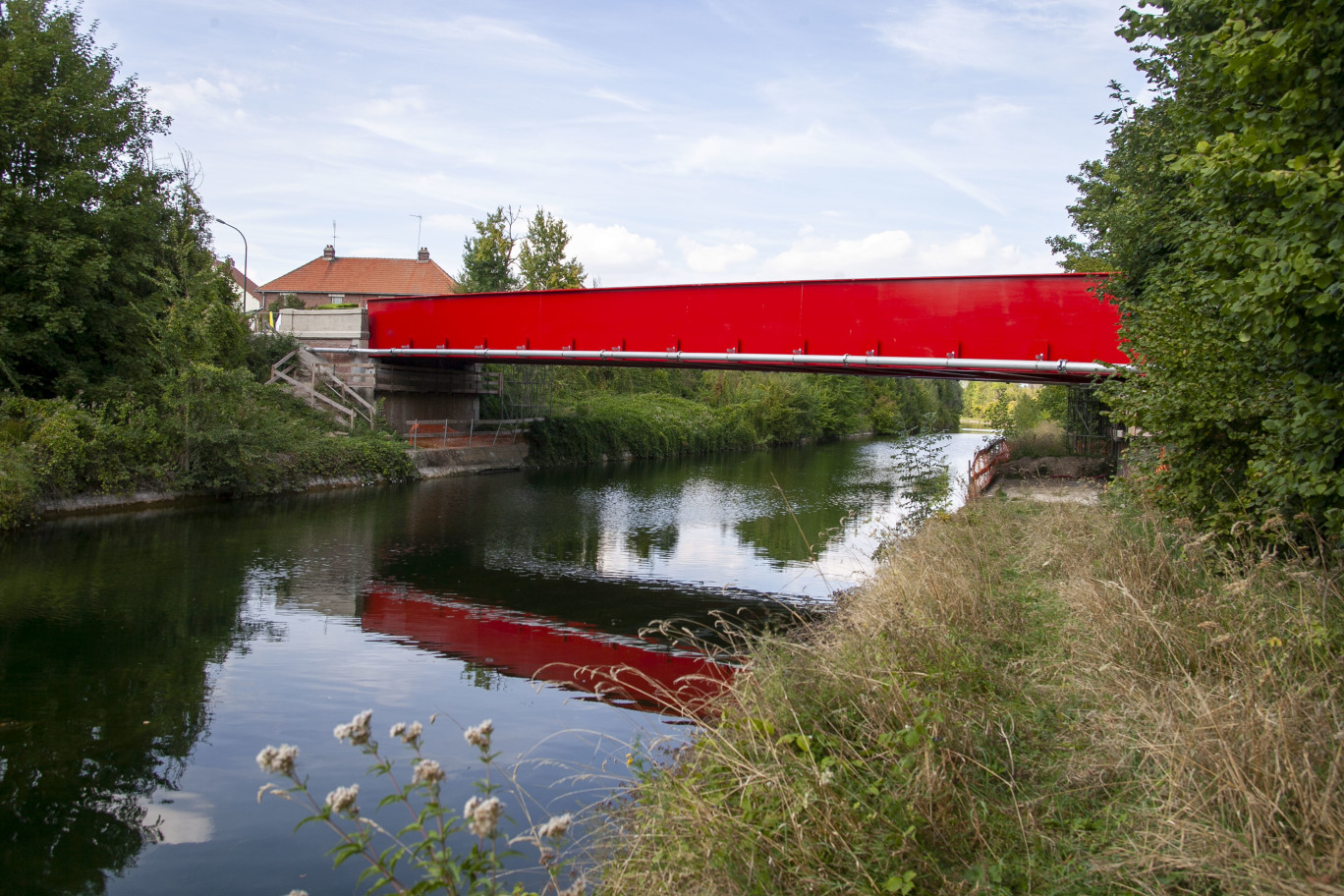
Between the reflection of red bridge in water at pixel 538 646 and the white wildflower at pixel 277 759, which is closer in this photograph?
the white wildflower at pixel 277 759

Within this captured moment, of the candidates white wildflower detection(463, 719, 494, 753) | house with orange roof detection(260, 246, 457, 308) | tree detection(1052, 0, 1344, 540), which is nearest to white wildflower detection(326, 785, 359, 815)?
white wildflower detection(463, 719, 494, 753)

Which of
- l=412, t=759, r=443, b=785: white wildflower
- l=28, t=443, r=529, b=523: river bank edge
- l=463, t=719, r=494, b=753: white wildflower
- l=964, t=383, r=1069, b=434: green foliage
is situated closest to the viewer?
l=412, t=759, r=443, b=785: white wildflower

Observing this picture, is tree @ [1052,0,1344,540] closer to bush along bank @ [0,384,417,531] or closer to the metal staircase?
bush along bank @ [0,384,417,531]

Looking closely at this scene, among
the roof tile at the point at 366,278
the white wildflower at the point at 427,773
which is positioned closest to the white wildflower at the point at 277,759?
the white wildflower at the point at 427,773

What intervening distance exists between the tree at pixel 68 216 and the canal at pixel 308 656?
191 inches

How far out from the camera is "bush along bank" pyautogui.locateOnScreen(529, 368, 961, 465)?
39.2 metres

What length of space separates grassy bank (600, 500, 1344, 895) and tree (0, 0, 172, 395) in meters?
19.4

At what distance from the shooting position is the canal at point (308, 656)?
5961 millimetres

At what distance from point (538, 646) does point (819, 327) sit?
41.6 feet

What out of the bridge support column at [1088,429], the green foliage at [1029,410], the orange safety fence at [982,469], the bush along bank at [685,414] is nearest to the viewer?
the orange safety fence at [982,469]

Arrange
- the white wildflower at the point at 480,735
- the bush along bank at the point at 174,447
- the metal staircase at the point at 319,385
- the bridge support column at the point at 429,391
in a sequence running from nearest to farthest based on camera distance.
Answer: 1. the white wildflower at the point at 480,735
2. the bush along bank at the point at 174,447
3. the metal staircase at the point at 319,385
4. the bridge support column at the point at 429,391

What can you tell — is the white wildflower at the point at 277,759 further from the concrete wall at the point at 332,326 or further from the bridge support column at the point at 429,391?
the concrete wall at the point at 332,326

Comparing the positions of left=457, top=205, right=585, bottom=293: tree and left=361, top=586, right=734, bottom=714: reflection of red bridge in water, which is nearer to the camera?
left=361, top=586, right=734, bottom=714: reflection of red bridge in water

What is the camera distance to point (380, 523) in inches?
765
